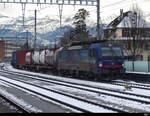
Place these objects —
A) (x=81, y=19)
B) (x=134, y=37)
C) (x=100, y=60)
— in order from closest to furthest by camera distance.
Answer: (x=100, y=60) < (x=134, y=37) < (x=81, y=19)

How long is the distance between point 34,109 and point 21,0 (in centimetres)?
2611

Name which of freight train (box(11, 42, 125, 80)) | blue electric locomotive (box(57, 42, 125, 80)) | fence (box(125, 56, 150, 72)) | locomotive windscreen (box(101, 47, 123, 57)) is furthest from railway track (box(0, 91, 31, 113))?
fence (box(125, 56, 150, 72))

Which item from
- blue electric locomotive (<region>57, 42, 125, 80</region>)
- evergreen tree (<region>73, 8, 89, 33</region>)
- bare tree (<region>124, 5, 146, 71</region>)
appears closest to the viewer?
blue electric locomotive (<region>57, 42, 125, 80</region>)

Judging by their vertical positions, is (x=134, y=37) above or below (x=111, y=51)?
above

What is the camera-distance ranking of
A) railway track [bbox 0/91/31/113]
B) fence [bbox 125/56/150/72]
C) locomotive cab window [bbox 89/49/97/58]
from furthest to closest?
1. fence [bbox 125/56/150/72]
2. locomotive cab window [bbox 89/49/97/58]
3. railway track [bbox 0/91/31/113]

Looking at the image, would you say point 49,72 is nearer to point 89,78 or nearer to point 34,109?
point 89,78

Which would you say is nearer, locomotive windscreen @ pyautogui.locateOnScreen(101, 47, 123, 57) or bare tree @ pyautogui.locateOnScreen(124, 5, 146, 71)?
locomotive windscreen @ pyautogui.locateOnScreen(101, 47, 123, 57)

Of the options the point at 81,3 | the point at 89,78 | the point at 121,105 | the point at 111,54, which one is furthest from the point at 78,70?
the point at 121,105

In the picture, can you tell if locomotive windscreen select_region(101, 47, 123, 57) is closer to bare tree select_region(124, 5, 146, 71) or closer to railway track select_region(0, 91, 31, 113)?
railway track select_region(0, 91, 31, 113)

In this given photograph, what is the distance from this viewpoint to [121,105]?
1533cm

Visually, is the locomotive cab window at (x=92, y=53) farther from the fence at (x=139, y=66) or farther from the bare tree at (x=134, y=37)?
the bare tree at (x=134, y=37)

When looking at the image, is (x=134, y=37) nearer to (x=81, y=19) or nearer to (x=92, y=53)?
(x=92, y=53)

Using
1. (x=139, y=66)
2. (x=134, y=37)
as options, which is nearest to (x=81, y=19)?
(x=134, y=37)

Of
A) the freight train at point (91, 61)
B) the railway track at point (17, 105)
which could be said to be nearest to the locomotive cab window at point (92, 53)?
the freight train at point (91, 61)
